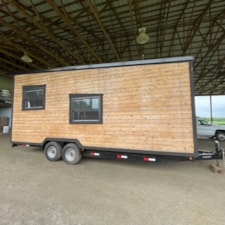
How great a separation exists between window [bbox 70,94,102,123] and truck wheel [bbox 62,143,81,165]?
826 mm

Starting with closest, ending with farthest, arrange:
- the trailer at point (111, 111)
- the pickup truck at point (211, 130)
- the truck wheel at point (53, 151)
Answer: the trailer at point (111, 111) → the truck wheel at point (53, 151) → the pickup truck at point (211, 130)

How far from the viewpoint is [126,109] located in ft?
14.1

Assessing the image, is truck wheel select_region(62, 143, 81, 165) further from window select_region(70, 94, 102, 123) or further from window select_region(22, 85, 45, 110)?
window select_region(22, 85, 45, 110)

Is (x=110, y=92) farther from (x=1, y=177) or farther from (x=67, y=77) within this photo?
(x=1, y=177)

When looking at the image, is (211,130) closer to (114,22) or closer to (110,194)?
(114,22)

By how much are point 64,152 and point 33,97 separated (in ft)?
7.60

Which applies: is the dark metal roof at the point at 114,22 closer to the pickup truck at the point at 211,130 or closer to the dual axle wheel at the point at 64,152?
the dual axle wheel at the point at 64,152

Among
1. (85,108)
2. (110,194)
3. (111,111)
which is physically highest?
(85,108)

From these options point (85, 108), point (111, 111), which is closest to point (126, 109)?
point (111, 111)

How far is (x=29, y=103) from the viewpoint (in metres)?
5.45

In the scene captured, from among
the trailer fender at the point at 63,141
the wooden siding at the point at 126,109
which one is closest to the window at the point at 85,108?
the wooden siding at the point at 126,109

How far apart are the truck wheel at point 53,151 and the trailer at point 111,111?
3cm

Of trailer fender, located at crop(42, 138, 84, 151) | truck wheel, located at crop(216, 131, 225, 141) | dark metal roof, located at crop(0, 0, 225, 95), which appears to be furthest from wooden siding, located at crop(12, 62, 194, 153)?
truck wheel, located at crop(216, 131, 225, 141)

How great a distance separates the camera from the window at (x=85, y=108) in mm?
4574
